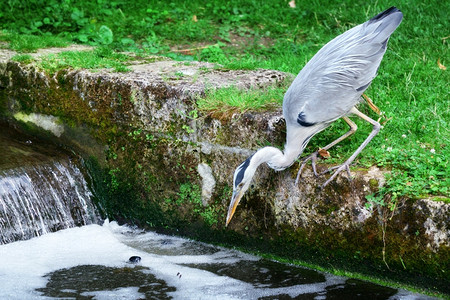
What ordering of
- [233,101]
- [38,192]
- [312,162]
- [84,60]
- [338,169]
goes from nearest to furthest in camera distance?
1. [338,169]
2. [312,162]
3. [233,101]
4. [38,192]
5. [84,60]

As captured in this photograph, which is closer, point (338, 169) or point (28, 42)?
point (338, 169)

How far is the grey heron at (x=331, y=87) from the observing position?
4.05 m

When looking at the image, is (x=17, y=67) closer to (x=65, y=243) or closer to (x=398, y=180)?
(x=65, y=243)

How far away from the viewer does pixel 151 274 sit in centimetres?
451

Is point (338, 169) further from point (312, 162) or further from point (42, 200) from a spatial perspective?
point (42, 200)

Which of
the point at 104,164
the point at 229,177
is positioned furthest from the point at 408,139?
the point at 104,164

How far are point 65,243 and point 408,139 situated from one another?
2884 mm

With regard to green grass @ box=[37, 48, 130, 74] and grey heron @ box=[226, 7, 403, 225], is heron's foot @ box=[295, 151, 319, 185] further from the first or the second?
green grass @ box=[37, 48, 130, 74]

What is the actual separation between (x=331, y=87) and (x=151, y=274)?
1.90 metres

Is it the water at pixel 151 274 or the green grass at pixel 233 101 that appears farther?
the green grass at pixel 233 101

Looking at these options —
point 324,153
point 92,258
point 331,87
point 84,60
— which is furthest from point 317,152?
point 84,60

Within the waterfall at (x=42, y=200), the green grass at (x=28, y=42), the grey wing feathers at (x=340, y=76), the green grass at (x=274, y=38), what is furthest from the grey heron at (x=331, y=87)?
the green grass at (x=28, y=42)

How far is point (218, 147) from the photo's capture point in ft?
15.4

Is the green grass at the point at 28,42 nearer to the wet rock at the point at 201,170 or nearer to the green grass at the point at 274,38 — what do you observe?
the green grass at the point at 274,38
